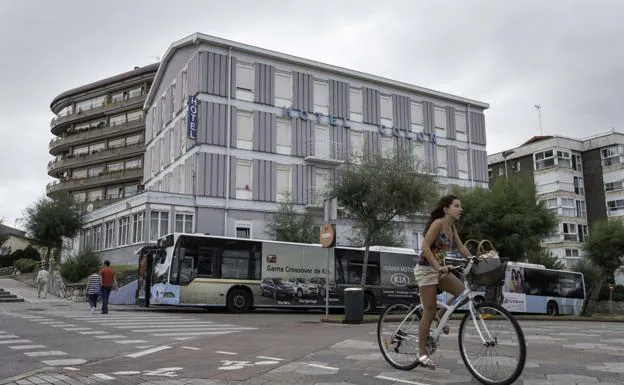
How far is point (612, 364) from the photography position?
725cm

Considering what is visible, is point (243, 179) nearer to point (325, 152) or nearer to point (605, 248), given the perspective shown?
point (325, 152)

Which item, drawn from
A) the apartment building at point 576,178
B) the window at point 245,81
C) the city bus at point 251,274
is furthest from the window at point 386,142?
the apartment building at point 576,178

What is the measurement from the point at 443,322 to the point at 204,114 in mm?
32403

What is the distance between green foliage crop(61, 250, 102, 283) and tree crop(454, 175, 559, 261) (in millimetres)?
21856

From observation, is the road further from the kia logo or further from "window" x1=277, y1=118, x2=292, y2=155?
"window" x1=277, y1=118, x2=292, y2=155

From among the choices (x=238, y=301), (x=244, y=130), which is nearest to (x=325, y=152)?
(x=244, y=130)

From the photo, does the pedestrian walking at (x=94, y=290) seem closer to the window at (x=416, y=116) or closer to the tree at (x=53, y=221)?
the tree at (x=53, y=221)

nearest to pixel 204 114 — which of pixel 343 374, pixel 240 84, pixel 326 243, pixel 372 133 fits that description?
pixel 240 84

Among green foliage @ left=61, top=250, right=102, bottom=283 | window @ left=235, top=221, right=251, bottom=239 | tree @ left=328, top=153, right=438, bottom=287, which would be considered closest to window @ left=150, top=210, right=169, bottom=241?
green foliage @ left=61, top=250, right=102, bottom=283

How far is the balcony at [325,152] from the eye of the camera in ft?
135

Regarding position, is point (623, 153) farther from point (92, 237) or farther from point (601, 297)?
point (92, 237)

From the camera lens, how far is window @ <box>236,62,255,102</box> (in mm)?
38938

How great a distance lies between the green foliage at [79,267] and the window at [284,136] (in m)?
13.8

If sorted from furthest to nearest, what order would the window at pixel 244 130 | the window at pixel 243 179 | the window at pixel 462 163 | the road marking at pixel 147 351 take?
the window at pixel 462 163, the window at pixel 244 130, the window at pixel 243 179, the road marking at pixel 147 351
